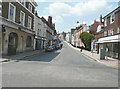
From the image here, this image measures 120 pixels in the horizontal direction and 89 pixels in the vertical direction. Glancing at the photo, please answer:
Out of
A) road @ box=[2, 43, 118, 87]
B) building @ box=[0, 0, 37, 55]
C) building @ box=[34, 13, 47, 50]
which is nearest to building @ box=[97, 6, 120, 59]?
building @ box=[0, 0, 37, 55]

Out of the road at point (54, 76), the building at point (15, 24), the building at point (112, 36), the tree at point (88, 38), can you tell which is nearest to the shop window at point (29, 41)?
the building at point (15, 24)

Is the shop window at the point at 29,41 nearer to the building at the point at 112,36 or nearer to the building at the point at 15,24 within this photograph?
the building at the point at 15,24

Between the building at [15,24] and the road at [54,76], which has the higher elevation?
the building at [15,24]

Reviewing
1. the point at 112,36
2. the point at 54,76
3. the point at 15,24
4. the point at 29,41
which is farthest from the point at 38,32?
the point at 54,76

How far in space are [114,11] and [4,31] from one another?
18.5 metres

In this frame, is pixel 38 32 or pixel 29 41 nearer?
pixel 29 41

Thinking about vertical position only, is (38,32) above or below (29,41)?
above

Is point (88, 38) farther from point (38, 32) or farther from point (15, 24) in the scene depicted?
point (15, 24)

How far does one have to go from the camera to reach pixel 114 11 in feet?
116

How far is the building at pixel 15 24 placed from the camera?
2734cm

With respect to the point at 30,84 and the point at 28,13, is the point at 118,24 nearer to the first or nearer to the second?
the point at 28,13

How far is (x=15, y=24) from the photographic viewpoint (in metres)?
30.9

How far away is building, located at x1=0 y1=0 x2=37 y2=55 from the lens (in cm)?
2734

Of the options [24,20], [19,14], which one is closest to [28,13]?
[24,20]
